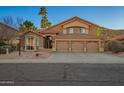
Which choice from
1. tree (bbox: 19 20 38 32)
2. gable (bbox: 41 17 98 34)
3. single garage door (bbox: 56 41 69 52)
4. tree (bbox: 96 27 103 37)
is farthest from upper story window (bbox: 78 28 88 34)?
tree (bbox: 19 20 38 32)

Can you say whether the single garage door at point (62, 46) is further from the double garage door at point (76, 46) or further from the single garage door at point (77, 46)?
the single garage door at point (77, 46)

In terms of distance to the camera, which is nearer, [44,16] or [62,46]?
[62,46]

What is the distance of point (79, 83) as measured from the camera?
8.52 m

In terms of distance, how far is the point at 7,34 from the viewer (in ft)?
89.9

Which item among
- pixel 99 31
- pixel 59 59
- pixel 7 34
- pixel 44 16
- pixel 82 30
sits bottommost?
pixel 59 59

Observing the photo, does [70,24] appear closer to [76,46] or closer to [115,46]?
[76,46]

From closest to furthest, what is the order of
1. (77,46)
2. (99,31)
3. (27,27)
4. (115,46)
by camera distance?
1. (115,46)
2. (77,46)
3. (99,31)
4. (27,27)

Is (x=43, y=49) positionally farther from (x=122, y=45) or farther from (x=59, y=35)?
(x=122, y=45)

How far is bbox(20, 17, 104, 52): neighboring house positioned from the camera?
97.2ft

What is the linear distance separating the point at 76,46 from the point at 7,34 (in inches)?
400

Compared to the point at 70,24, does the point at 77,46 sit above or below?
below

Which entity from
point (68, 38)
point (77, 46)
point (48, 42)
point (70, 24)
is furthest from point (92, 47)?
point (48, 42)

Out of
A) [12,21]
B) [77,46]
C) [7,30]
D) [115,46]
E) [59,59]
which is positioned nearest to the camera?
[59,59]
